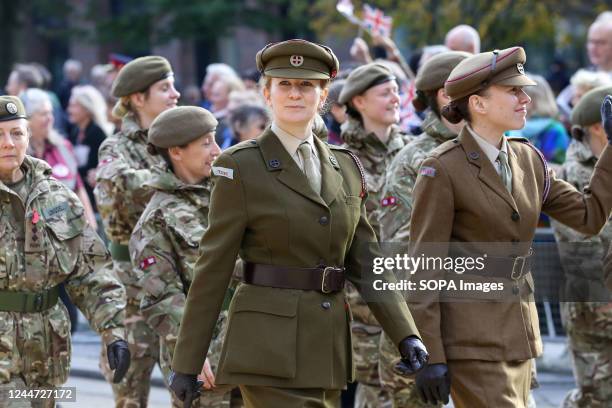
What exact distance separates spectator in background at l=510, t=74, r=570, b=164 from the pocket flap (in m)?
6.39

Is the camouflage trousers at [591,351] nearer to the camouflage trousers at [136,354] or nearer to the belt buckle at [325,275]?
the camouflage trousers at [136,354]

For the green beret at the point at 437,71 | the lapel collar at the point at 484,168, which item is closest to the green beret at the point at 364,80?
the green beret at the point at 437,71

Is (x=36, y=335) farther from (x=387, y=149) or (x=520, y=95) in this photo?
(x=387, y=149)

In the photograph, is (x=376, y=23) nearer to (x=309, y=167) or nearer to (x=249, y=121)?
(x=249, y=121)

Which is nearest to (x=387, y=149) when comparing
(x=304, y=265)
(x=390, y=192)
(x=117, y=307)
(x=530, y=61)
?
(x=390, y=192)

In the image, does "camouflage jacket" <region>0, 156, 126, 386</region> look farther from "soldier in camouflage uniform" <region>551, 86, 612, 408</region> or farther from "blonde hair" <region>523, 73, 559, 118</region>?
"blonde hair" <region>523, 73, 559, 118</region>

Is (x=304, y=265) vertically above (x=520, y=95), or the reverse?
(x=520, y=95)

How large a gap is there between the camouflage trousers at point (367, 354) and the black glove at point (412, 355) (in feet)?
8.59

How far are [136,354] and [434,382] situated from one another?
10.1 feet

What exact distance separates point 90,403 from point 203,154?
13.0ft

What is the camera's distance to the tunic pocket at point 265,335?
584 centimetres

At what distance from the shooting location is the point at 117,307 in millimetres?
7008

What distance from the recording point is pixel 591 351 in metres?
8.50

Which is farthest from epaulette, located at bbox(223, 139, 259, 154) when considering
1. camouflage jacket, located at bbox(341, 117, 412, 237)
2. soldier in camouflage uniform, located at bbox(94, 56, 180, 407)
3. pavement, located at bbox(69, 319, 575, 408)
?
pavement, located at bbox(69, 319, 575, 408)
